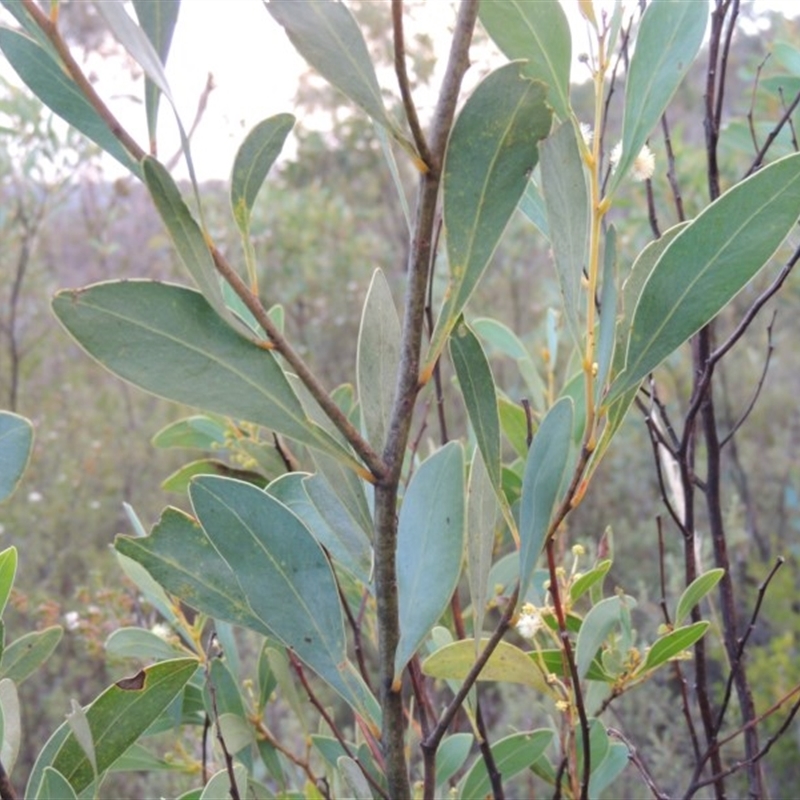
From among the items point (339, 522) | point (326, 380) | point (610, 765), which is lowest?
point (326, 380)

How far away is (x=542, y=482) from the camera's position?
53 cm

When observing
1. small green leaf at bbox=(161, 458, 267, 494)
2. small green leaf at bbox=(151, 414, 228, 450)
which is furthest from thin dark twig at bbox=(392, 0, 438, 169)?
small green leaf at bbox=(151, 414, 228, 450)

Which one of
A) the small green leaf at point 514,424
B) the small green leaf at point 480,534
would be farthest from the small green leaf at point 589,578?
the small green leaf at point 514,424

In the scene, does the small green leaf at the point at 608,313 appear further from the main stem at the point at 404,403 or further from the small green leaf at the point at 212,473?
the small green leaf at the point at 212,473

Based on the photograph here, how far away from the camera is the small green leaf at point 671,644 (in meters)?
0.71

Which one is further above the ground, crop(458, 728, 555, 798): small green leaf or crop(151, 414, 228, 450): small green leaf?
crop(151, 414, 228, 450): small green leaf

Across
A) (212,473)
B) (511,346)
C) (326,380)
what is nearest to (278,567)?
(212,473)

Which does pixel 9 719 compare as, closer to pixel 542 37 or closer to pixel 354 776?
pixel 354 776

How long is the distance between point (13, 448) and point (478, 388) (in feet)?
0.93

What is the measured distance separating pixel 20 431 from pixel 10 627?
9.18 feet

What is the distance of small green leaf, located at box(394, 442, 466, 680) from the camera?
54 centimetres

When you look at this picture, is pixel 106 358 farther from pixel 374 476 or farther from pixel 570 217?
pixel 570 217

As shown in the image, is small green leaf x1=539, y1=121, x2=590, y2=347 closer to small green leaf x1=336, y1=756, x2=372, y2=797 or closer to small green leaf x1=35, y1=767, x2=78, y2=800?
small green leaf x1=336, y1=756, x2=372, y2=797

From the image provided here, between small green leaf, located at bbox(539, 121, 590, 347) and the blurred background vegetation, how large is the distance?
4.28 feet
